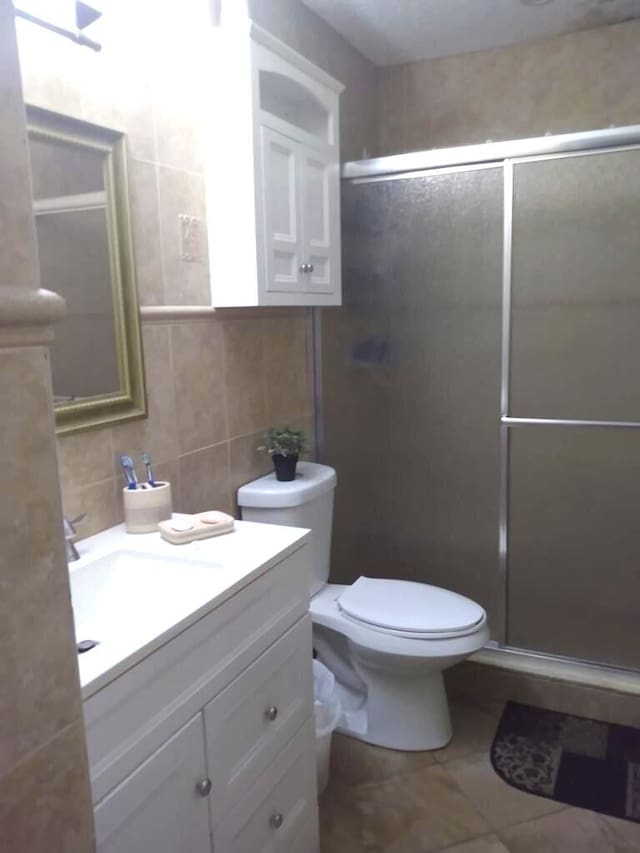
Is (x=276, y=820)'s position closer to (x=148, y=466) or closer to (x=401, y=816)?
(x=401, y=816)

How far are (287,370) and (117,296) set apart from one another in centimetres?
86

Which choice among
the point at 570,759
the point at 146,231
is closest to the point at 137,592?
the point at 146,231

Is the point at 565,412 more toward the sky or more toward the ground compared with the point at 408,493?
more toward the sky

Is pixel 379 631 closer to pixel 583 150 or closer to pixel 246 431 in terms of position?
pixel 246 431

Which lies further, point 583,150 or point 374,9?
point 374,9

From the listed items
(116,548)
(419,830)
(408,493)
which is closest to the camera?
(116,548)

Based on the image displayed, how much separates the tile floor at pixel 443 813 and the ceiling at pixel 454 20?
2431 mm

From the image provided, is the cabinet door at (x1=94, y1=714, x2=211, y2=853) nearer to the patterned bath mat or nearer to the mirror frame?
the mirror frame

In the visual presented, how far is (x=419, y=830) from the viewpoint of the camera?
1.79m

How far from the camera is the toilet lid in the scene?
77.5 inches

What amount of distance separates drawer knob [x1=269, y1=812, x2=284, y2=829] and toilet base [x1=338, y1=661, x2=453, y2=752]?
699 mm

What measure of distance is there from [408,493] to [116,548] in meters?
1.38

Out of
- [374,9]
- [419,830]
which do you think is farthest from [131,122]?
[419,830]

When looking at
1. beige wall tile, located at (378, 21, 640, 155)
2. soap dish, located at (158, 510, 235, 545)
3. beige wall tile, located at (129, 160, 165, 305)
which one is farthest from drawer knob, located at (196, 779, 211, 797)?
beige wall tile, located at (378, 21, 640, 155)
